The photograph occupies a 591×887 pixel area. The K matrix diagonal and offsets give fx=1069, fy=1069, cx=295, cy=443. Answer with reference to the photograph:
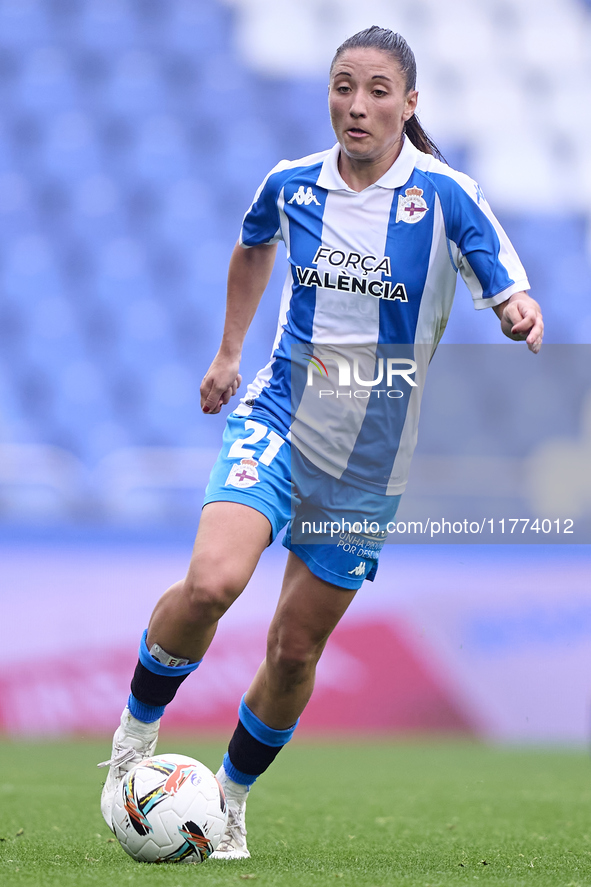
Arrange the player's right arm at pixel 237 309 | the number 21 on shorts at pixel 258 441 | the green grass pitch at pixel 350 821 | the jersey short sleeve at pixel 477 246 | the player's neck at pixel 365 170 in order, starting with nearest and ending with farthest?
the green grass pitch at pixel 350 821
the jersey short sleeve at pixel 477 246
the number 21 on shorts at pixel 258 441
the player's neck at pixel 365 170
the player's right arm at pixel 237 309

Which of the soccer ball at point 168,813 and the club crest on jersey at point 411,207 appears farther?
the club crest on jersey at point 411,207

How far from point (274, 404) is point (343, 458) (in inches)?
9.8

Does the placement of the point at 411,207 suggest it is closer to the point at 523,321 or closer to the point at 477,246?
the point at 477,246

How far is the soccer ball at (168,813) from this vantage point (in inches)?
104

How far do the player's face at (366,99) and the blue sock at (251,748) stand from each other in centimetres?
162

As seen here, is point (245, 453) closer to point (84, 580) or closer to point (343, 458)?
point (343, 458)

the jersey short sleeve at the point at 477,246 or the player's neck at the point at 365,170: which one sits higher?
the player's neck at the point at 365,170

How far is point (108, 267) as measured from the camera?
10.2 meters

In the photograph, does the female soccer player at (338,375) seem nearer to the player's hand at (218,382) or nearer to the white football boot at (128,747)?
the white football boot at (128,747)

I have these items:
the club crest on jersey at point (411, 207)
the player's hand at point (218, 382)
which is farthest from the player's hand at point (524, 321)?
the player's hand at point (218, 382)

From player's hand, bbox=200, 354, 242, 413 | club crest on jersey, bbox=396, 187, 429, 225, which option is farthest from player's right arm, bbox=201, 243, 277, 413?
club crest on jersey, bbox=396, 187, 429, 225

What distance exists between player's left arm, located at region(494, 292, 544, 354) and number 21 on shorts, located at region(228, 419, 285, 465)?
2.28ft

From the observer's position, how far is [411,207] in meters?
2.95

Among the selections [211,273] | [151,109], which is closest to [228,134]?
[151,109]
